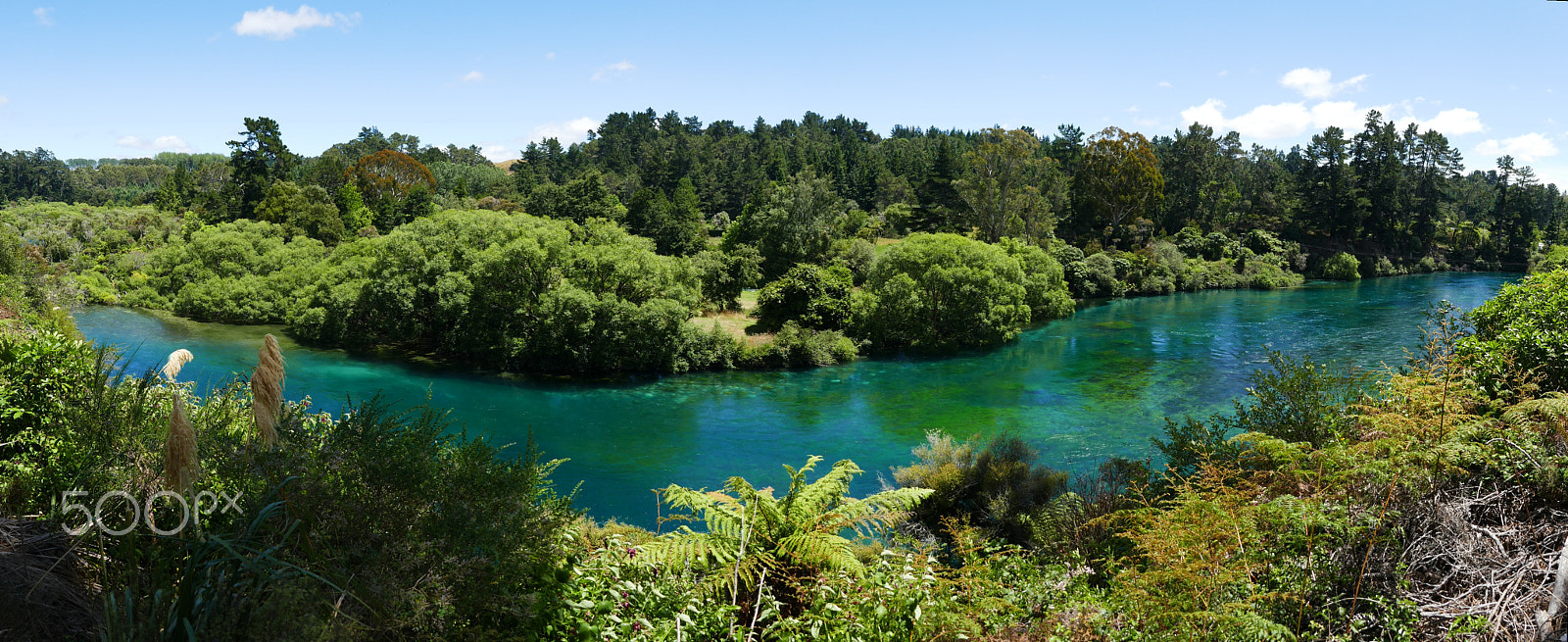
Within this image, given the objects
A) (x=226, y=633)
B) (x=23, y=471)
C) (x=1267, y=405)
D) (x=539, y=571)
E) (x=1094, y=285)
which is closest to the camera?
(x=226, y=633)

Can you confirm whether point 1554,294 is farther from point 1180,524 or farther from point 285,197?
point 285,197

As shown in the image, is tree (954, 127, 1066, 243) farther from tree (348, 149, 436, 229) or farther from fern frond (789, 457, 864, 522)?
fern frond (789, 457, 864, 522)

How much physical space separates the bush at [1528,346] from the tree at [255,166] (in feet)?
182

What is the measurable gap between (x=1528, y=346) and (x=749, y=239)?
105ft

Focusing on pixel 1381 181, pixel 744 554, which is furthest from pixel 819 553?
pixel 1381 181

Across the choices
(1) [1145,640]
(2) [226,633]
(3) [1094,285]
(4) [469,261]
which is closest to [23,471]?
(2) [226,633]

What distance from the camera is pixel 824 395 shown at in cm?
2081

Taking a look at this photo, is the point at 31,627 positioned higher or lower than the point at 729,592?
higher

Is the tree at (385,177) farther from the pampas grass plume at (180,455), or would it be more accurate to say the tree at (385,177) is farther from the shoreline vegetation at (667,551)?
the pampas grass plume at (180,455)

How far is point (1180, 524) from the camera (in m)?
4.46

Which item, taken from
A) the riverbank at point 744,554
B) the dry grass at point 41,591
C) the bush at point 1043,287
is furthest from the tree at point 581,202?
the dry grass at point 41,591

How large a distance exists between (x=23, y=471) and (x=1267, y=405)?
11.2 meters

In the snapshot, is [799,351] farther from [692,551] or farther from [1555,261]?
[692,551]

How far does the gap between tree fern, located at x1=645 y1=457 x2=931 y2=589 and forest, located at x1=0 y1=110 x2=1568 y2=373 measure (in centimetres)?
1735
